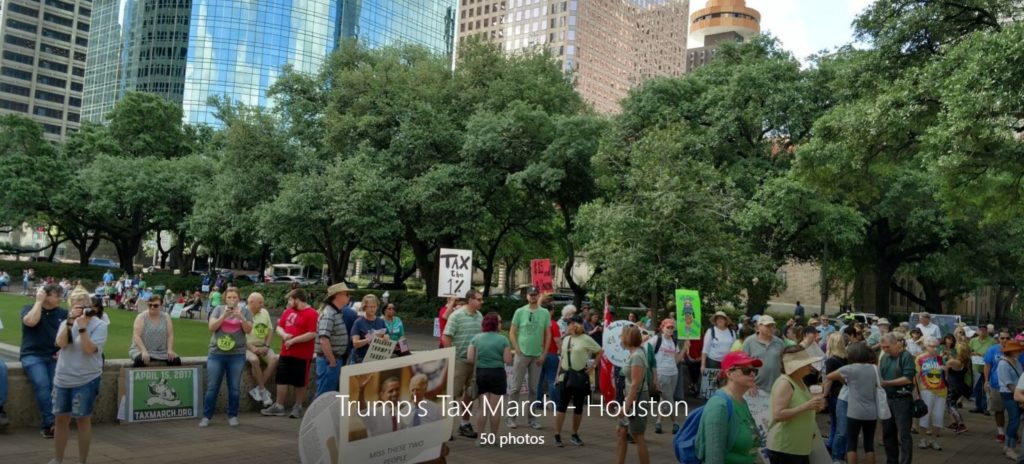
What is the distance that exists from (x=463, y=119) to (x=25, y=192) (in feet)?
98.0

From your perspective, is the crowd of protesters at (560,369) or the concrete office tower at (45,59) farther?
the concrete office tower at (45,59)

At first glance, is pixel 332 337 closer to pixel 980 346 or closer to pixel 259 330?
pixel 259 330

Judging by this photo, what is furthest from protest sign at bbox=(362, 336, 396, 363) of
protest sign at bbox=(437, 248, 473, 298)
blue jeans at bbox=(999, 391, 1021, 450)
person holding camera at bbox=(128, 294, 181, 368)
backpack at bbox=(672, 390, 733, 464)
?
blue jeans at bbox=(999, 391, 1021, 450)

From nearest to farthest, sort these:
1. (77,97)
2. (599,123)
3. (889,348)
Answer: (889,348)
(599,123)
(77,97)

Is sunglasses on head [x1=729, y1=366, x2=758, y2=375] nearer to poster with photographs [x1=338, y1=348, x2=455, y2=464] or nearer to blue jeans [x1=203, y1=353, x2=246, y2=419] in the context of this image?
poster with photographs [x1=338, y1=348, x2=455, y2=464]

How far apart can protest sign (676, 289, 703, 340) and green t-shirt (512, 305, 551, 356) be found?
347 cm

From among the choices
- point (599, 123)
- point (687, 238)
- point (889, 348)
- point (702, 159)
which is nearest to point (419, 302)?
point (599, 123)

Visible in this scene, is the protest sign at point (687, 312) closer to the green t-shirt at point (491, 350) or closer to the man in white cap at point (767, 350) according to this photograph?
the man in white cap at point (767, 350)

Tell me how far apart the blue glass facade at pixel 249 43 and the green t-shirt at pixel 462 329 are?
107 m

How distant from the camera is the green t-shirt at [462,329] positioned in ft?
31.6

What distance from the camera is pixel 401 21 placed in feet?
397

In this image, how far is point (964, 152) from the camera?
13367mm

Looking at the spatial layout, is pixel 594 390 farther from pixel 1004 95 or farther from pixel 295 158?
pixel 295 158

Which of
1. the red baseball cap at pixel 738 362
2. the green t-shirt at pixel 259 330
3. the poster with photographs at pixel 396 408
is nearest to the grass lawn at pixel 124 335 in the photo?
the green t-shirt at pixel 259 330
